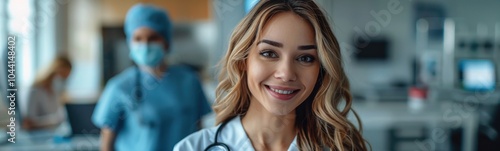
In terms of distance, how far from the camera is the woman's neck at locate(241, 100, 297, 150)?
0.65m

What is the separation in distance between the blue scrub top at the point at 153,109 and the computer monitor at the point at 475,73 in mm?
1636

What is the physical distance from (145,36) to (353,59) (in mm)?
1466

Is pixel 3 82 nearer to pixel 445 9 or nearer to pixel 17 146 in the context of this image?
pixel 17 146

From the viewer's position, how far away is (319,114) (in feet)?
2.10

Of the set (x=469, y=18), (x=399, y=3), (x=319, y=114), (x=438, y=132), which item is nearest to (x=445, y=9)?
(x=469, y=18)

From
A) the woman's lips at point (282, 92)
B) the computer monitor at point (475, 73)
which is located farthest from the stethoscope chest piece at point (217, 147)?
the computer monitor at point (475, 73)

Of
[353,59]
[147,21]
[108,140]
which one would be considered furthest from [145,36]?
[353,59]

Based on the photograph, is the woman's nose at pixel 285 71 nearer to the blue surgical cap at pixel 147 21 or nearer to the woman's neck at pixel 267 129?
the woman's neck at pixel 267 129

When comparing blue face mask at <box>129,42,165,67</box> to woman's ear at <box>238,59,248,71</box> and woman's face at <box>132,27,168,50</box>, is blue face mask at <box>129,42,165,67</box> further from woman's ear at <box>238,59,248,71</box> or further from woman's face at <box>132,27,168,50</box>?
woman's ear at <box>238,59,248,71</box>

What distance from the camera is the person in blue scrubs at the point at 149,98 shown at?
102 centimetres

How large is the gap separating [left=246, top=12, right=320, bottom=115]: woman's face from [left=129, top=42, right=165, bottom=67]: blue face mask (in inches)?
18.1

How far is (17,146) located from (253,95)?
0.64 m

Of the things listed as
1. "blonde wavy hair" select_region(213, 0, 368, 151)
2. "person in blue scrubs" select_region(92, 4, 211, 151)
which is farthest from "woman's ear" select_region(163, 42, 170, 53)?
"blonde wavy hair" select_region(213, 0, 368, 151)

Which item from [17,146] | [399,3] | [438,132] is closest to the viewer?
[17,146]
